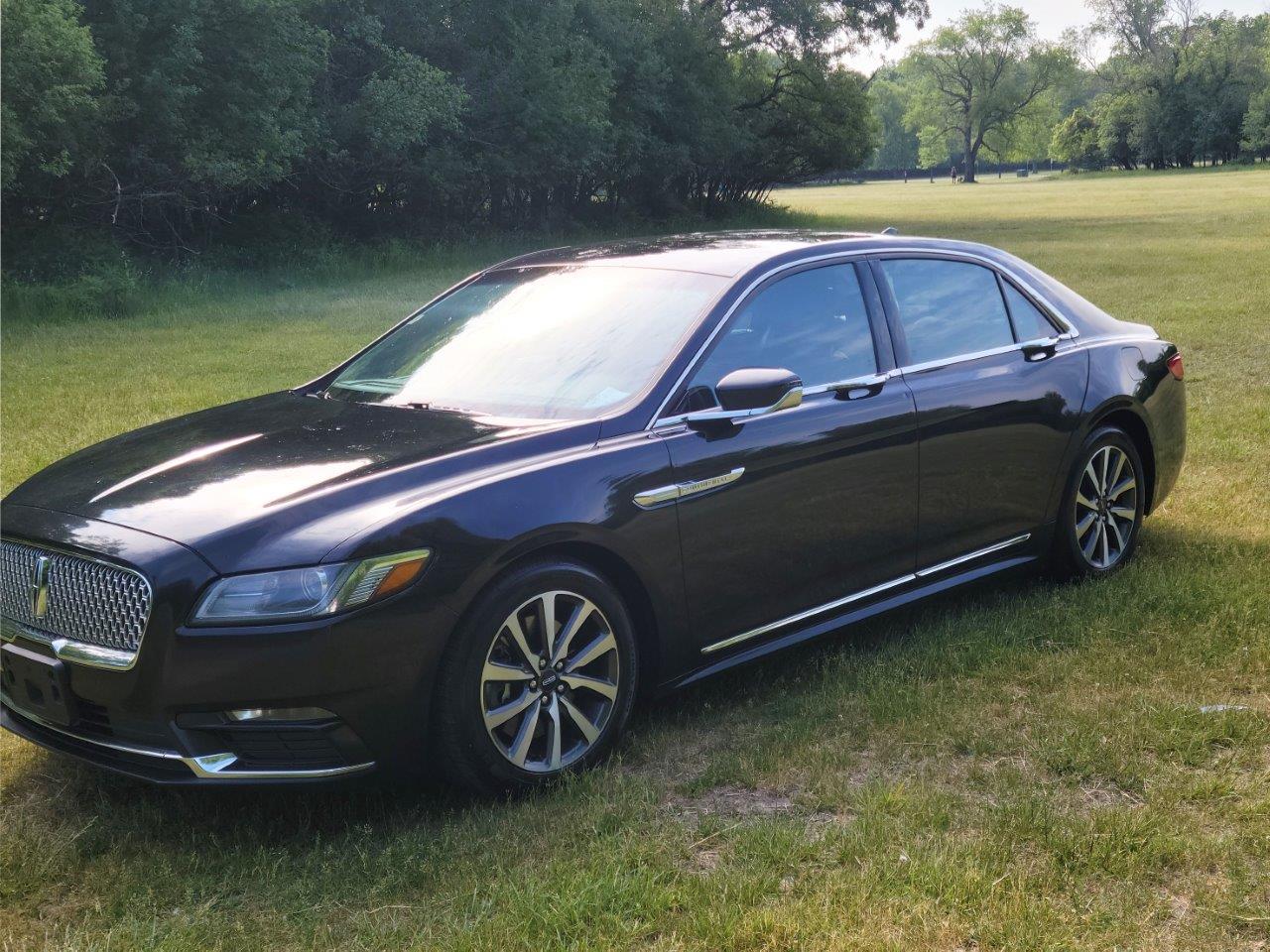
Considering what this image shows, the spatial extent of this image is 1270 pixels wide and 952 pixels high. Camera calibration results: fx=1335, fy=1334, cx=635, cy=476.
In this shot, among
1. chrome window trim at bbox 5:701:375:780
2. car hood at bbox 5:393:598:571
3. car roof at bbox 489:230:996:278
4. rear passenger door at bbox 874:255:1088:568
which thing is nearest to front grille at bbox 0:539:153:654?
car hood at bbox 5:393:598:571

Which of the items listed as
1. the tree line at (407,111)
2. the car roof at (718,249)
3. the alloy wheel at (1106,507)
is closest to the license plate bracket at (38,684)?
the car roof at (718,249)

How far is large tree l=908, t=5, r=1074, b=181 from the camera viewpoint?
118438 mm

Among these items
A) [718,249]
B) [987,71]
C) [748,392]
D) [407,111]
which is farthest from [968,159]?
[748,392]

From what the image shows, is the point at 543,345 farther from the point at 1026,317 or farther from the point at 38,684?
the point at 1026,317

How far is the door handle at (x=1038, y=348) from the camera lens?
5.56 metres

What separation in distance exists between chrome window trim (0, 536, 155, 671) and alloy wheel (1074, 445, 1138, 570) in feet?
12.8

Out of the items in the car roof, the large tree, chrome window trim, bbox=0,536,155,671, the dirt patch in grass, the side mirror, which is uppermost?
the large tree

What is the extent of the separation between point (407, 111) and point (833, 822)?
22.7 metres

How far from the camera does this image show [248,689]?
3.40 meters

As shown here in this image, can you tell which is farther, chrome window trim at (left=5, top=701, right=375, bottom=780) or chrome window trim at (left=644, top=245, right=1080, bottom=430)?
chrome window trim at (left=644, top=245, right=1080, bottom=430)

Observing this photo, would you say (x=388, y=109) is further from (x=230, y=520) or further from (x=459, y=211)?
(x=230, y=520)

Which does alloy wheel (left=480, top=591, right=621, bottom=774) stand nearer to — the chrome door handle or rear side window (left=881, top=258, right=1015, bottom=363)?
the chrome door handle

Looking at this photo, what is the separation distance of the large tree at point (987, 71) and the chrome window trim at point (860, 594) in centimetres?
12040

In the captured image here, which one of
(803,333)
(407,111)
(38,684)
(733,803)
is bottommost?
(733,803)
